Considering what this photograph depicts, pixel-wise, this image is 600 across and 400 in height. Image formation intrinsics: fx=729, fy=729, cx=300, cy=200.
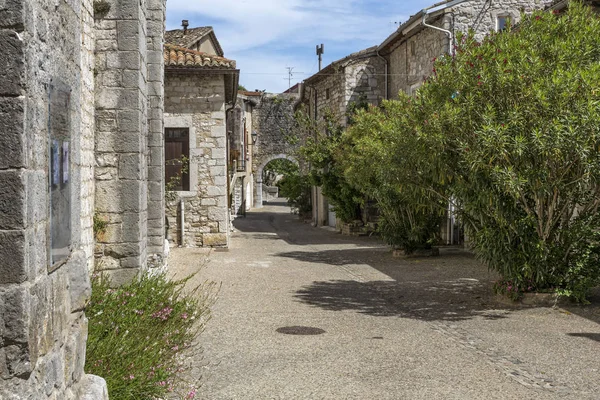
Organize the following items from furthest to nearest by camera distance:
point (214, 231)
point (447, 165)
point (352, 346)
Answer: point (214, 231), point (447, 165), point (352, 346)

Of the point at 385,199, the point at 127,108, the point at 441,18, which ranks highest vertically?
the point at 441,18

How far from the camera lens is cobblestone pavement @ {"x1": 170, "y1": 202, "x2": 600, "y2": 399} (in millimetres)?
5418

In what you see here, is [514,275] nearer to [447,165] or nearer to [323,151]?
[447,165]

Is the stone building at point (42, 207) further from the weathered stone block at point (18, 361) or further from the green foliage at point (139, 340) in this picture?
the green foliage at point (139, 340)

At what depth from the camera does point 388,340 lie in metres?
7.03

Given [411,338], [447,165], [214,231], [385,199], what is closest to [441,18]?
[385,199]

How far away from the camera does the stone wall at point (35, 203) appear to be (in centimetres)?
276

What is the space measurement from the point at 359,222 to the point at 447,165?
13.4 metres

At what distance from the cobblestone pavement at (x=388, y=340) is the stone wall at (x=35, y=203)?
216 cm

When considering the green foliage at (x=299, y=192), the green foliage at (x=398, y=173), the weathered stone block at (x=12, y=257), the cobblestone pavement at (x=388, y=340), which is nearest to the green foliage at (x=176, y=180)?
the green foliage at (x=398, y=173)

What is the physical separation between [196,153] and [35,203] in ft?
47.3

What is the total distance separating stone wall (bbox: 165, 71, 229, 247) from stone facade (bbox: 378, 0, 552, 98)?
5294mm

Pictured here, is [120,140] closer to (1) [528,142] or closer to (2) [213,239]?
(1) [528,142]

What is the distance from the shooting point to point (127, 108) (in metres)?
8.23
